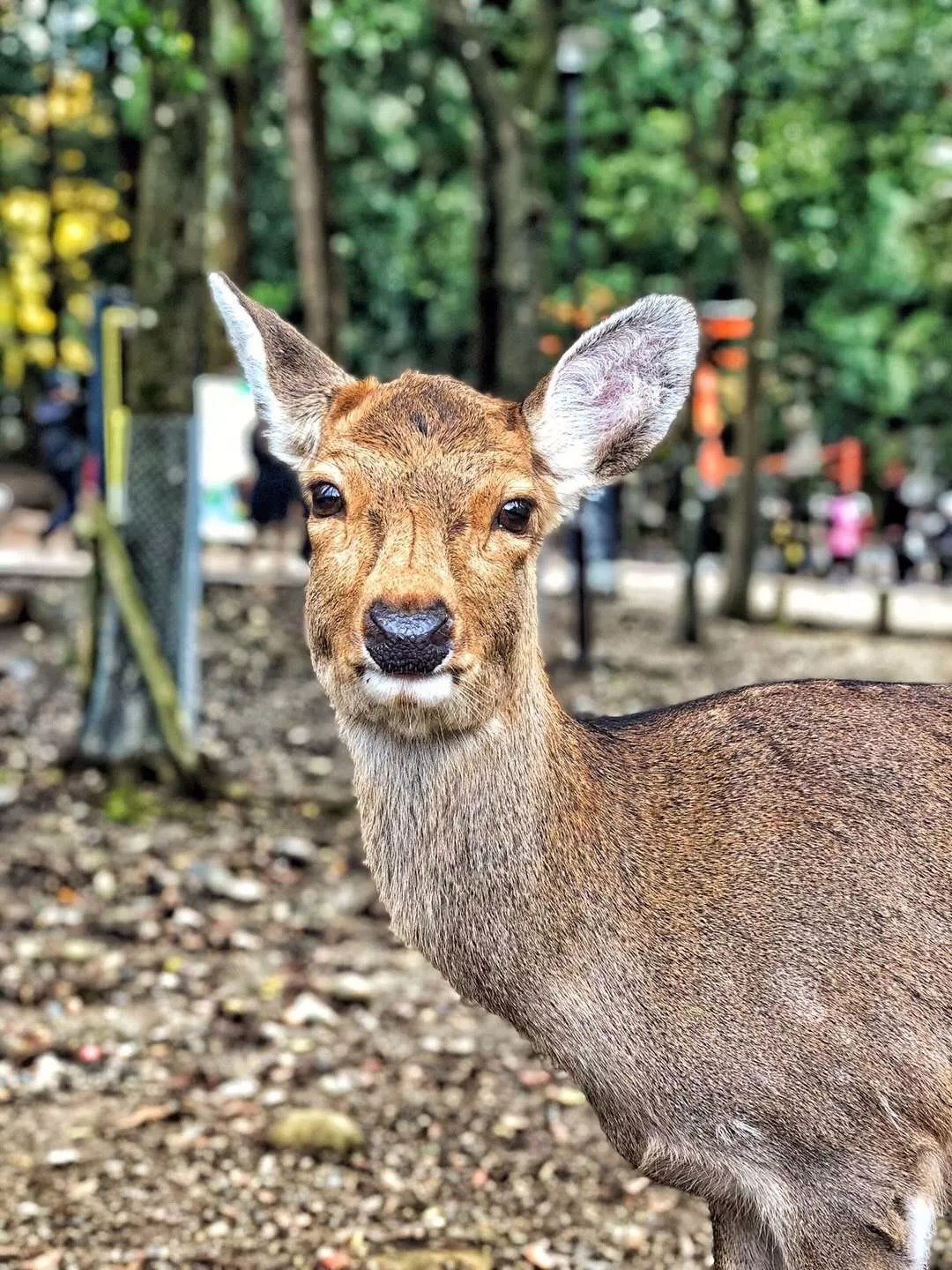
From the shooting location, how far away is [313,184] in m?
13.3

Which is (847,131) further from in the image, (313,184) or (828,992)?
(828,992)

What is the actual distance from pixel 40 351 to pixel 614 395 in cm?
2947

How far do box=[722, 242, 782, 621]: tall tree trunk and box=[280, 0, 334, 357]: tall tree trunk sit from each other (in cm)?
467

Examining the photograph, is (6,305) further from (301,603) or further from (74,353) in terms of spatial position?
(301,603)

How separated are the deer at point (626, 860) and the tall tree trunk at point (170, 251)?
5.46 metres

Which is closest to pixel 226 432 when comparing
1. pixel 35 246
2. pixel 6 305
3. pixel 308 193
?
pixel 308 193

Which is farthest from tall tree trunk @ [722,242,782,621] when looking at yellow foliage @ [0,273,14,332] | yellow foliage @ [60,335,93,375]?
yellow foliage @ [60,335,93,375]

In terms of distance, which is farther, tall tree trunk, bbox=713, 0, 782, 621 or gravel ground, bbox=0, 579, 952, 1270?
tall tree trunk, bbox=713, 0, 782, 621

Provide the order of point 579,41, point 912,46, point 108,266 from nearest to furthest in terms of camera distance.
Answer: point 579,41
point 912,46
point 108,266

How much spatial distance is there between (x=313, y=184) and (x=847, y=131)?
5665 mm

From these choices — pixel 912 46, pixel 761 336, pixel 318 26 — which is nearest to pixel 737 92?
pixel 912 46

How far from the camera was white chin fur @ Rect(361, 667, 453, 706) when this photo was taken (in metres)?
2.71

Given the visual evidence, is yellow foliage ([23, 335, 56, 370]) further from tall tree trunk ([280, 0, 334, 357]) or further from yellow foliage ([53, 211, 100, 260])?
tall tree trunk ([280, 0, 334, 357])

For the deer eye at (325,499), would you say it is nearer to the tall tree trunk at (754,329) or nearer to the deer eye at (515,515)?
the deer eye at (515,515)
